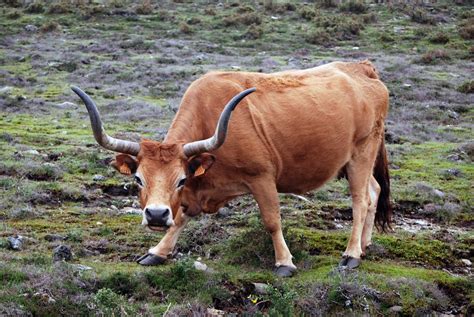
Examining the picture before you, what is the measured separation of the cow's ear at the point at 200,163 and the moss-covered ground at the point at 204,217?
1019mm

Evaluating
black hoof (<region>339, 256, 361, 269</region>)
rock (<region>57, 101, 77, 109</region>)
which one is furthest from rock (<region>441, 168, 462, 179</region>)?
rock (<region>57, 101, 77, 109</region>)

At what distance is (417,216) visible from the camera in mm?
11008

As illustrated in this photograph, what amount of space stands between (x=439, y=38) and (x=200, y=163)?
1038 inches

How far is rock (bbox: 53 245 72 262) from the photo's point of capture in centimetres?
766

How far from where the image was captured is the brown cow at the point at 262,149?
7.10 m

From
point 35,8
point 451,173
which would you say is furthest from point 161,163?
point 35,8

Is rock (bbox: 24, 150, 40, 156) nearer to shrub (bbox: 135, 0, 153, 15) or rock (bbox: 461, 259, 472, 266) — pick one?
rock (bbox: 461, 259, 472, 266)

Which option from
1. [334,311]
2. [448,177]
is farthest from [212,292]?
[448,177]

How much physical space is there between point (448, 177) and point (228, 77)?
6.76 metres

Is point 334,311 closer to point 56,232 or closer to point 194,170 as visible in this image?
point 194,170

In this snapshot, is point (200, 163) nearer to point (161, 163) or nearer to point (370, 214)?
point (161, 163)

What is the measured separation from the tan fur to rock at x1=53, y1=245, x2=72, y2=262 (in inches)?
41.8

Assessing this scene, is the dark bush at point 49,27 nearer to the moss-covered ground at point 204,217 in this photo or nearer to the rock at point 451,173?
the moss-covered ground at point 204,217

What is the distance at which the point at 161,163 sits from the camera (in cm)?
707
